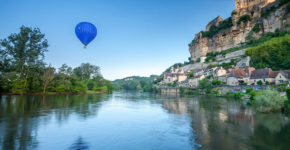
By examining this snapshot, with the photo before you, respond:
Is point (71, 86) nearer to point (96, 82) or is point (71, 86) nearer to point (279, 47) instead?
point (96, 82)

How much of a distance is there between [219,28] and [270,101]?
70.4 meters

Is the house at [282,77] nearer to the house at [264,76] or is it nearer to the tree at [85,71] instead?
the house at [264,76]

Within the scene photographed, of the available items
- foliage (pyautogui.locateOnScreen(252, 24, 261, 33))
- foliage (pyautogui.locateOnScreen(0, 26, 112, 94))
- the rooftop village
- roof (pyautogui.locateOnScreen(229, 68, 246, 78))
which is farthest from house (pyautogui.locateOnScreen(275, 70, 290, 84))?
foliage (pyautogui.locateOnScreen(0, 26, 112, 94))

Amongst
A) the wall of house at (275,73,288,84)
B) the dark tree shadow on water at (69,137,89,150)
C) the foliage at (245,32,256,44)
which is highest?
the foliage at (245,32,256,44)

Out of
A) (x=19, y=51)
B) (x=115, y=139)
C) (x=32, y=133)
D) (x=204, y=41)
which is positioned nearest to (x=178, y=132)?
(x=115, y=139)

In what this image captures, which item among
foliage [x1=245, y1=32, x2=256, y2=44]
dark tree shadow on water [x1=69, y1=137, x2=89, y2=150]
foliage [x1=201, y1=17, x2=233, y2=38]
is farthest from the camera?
foliage [x1=201, y1=17, x2=233, y2=38]

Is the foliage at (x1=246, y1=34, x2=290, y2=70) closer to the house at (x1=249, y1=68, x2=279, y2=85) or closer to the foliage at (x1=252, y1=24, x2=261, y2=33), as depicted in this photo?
the house at (x1=249, y1=68, x2=279, y2=85)

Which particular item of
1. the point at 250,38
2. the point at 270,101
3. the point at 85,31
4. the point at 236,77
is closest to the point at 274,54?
the point at 236,77

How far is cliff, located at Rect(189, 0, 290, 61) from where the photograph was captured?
2058 inches

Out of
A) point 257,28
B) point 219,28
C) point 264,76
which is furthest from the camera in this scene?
point 219,28

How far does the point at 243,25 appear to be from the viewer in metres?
64.9

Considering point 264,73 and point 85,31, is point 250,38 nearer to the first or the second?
point 264,73

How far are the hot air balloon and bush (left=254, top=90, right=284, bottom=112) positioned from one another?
21.6 m

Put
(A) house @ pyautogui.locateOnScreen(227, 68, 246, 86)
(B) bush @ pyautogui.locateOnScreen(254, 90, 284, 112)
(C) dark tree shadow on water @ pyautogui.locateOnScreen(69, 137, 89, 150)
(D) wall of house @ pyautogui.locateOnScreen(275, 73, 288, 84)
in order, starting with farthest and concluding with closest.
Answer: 1. (A) house @ pyautogui.locateOnScreen(227, 68, 246, 86)
2. (D) wall of house @ pyautogui.locateOnScreen(275, 73, 288, 84)
3. (B) bush @ pyautogui.locateOnScreen(254, 90, 284, 112)
4. (C) dark tree shadow on water @ pyautogui.locateOnScreen(69, 137, 89, 150)
